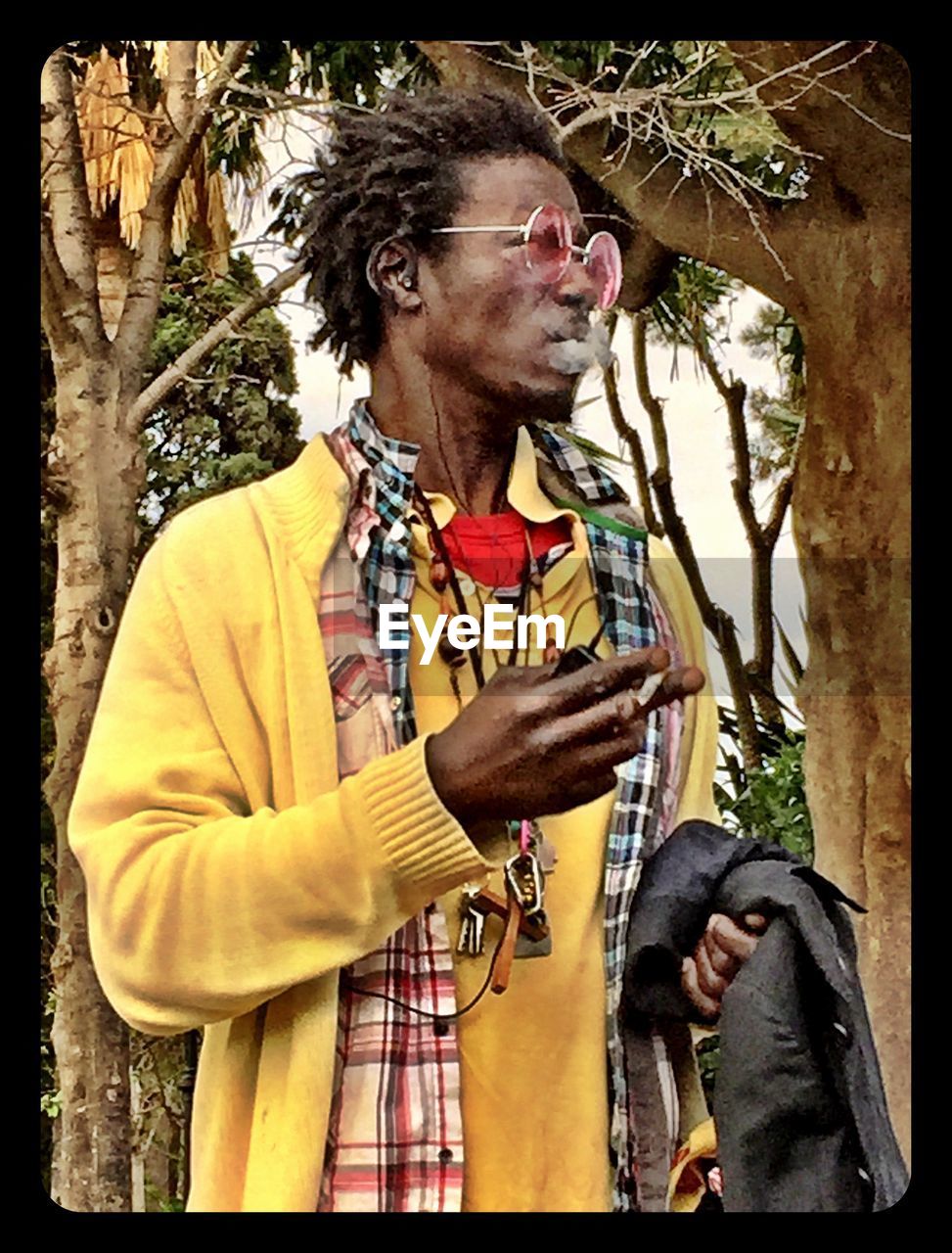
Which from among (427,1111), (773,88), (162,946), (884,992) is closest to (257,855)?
(162,946)

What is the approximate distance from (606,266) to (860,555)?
0.54 meters

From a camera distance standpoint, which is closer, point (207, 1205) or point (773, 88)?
point (207, 1205)

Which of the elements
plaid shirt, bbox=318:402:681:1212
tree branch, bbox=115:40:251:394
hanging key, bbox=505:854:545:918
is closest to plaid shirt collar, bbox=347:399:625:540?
plaid shirt, bbox=318:402:681:1212

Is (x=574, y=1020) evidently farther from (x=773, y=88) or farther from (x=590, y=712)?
(x=773, y=88)

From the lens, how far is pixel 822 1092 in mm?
2535

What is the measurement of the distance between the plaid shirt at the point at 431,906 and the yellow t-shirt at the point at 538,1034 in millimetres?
20

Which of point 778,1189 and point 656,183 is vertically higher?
point 656,183

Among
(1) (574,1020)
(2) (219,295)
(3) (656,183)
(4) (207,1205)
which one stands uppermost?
(3) (656,183)

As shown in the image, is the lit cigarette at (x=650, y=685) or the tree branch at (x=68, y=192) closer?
the lit cigarette at (x=650, y=685)

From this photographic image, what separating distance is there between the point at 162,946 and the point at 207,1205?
34 centimetres

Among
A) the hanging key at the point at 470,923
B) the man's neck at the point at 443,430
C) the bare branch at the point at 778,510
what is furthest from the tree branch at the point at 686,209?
the hanging key at the point at 470,923

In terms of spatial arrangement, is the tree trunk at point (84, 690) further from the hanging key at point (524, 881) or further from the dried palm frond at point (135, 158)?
the hanging key at point (524, 881)

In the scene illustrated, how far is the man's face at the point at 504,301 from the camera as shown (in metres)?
2.57

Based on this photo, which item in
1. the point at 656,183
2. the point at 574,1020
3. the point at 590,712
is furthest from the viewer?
the point at 656,183
